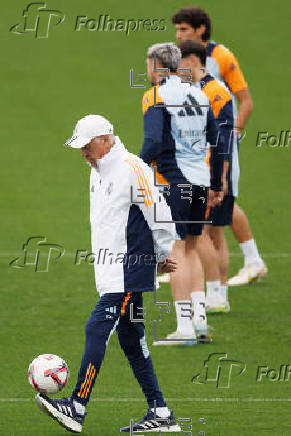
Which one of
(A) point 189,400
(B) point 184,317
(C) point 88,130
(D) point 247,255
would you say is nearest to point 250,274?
(D) point 247,255

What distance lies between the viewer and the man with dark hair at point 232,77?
41.5 ft

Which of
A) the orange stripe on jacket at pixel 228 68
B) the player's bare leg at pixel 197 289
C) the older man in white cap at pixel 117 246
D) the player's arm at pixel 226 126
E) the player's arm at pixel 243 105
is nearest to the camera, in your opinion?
the older man in white cap at pixel 117 246

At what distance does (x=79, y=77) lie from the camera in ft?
82.5

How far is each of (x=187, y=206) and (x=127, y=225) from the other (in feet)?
8.19

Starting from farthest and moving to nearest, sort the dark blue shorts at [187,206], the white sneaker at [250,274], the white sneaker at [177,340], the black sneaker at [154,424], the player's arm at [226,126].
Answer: the white sneaker at [250,274], the player's arm at [226,126], the white sneaker at [177,340], the dark blue shorts at [187,206], the black sneaker at [154,424]

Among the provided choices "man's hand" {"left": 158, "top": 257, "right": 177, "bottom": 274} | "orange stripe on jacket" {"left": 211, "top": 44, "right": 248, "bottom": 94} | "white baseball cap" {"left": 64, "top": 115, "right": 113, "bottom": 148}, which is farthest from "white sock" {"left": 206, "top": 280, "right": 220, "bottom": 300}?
"white baseball cap" {"left": 64, "top": 115, "right": 113, "bottom": 148}

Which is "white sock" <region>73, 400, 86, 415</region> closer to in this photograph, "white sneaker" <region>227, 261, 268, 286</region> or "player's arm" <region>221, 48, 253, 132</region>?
"player's arm" <region>221, 48, 253, 132</region>

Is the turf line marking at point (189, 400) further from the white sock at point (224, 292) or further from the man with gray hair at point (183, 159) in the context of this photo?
the white sock at point (224, 292)

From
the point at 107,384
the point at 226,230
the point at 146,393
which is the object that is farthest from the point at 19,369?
the point at 226,230

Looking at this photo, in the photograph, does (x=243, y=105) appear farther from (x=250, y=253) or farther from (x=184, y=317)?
(x=184, y=317)

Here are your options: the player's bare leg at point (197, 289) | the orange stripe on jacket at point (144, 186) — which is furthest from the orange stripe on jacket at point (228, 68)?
the orange stripe on jacket at point (144, 186)

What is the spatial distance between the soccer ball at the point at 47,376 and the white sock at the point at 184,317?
2403 millimetres

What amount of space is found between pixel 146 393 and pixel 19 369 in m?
1.94

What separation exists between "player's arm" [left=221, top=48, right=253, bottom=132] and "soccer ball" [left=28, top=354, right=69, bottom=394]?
4.93 metres
